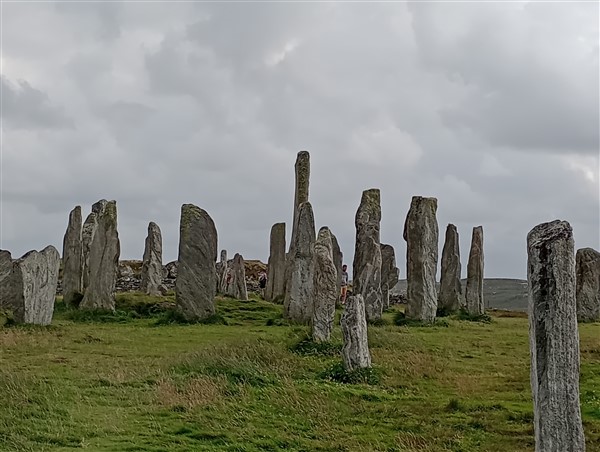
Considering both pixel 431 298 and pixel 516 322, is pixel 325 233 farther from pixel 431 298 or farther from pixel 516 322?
pixel 516 322

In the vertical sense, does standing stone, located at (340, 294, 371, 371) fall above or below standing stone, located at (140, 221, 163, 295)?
below

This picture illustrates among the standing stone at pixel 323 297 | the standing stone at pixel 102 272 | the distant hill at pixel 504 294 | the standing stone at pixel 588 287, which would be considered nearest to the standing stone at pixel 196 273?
the standing stone at pixel 102 272

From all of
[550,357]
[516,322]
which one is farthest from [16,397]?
[516,322]

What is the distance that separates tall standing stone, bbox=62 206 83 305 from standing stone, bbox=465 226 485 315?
44.0 ft

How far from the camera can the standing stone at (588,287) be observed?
1103 inches

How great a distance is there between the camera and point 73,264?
1163 inches

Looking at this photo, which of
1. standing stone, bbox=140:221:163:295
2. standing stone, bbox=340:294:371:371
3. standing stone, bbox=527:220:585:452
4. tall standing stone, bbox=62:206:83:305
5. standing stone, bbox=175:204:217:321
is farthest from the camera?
standing stone, bbox=140:221:163:295

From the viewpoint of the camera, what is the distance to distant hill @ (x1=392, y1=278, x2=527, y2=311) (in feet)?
152

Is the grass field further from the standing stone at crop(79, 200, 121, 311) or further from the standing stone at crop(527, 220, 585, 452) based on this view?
the standing stone at crop(79, 200, 121, 311)

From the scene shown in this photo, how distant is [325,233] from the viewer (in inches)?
805

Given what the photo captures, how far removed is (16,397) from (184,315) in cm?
1264

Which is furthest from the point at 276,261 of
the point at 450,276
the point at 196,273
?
the point at 196,273

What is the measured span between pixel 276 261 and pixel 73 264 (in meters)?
8.89

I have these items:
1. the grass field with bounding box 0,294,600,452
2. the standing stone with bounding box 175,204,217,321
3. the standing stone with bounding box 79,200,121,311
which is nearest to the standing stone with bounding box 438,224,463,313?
the standing stone with bounding box 175,204,217,321
